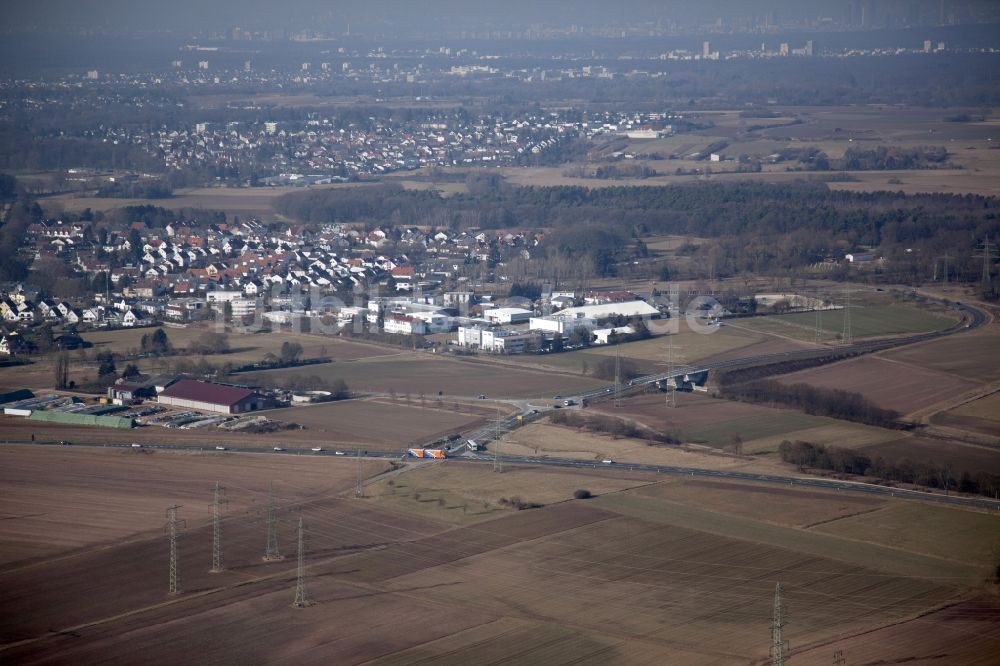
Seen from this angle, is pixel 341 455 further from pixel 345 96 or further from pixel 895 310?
pixel 345 96

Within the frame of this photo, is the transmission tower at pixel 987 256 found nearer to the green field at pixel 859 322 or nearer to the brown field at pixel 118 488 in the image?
the green field at pixel 859 322

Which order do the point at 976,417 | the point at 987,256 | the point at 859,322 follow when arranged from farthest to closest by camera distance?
the point at 987,256 → the point at 859,322 → the point at 976,417

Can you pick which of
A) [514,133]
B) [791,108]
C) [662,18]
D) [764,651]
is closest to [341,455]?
[764,651]

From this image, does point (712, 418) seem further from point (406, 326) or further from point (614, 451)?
point (406, 326)

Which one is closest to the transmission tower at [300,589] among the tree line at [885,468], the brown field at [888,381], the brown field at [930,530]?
the brown field at [930,530]

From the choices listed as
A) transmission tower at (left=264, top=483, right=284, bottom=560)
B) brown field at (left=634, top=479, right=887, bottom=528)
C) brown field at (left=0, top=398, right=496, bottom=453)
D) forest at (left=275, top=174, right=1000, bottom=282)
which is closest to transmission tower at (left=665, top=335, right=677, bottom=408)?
brown field at (left=0, top=398, right=496, bottom=453)

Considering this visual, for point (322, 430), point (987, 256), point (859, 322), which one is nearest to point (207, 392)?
point (322, 430)
